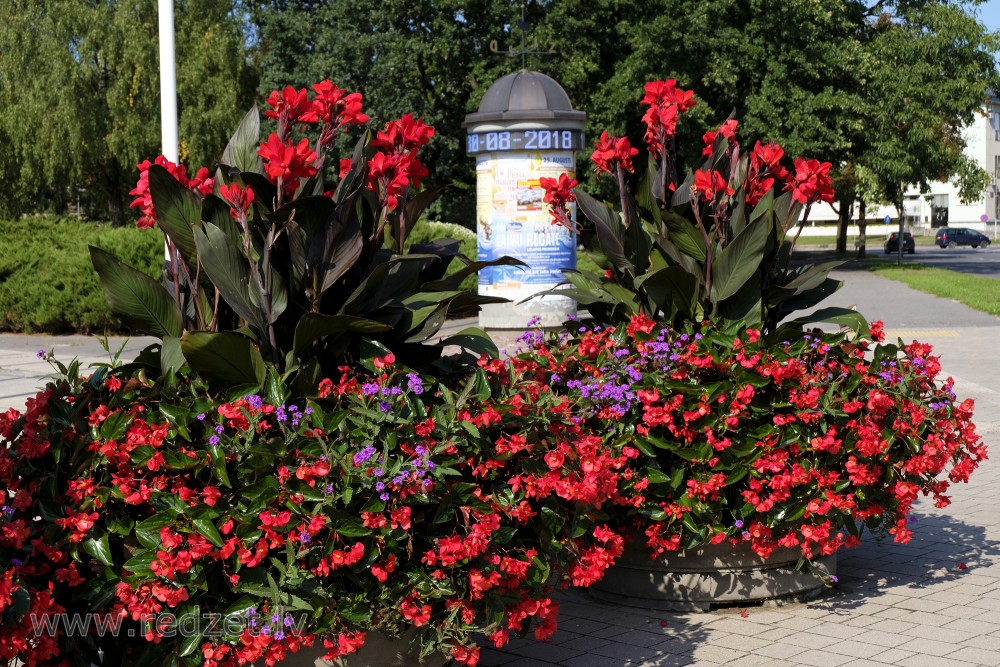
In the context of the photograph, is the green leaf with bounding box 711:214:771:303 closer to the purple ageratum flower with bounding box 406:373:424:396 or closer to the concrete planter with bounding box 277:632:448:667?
the purple ageratum flower with bounding box 406:373:424:396

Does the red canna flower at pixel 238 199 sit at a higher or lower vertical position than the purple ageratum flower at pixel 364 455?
higher

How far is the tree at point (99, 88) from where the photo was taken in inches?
1124

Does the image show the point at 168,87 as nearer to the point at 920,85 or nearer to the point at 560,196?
the point at 560,196

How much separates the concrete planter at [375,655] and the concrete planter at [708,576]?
1515 mm

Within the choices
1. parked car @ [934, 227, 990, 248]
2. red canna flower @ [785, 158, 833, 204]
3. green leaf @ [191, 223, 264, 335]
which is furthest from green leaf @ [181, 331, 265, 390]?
parked car @ [934, 227, 990, 248]

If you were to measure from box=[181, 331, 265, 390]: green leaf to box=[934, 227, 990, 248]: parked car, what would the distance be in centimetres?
7441

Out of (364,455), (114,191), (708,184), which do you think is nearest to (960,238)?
(114,191)

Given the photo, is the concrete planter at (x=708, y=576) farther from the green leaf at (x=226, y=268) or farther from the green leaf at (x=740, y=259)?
the green leaf at (x=226, y=268)

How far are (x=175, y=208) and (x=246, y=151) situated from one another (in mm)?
430

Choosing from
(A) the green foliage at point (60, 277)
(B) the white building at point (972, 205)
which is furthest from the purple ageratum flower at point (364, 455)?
(B) the white building at point (972, 205)

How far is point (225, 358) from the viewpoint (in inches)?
144

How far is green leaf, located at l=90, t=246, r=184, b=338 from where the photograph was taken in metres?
Result: 3.83

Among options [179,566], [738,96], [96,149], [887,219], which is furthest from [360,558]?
[887,219]

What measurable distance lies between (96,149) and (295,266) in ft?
91.2
